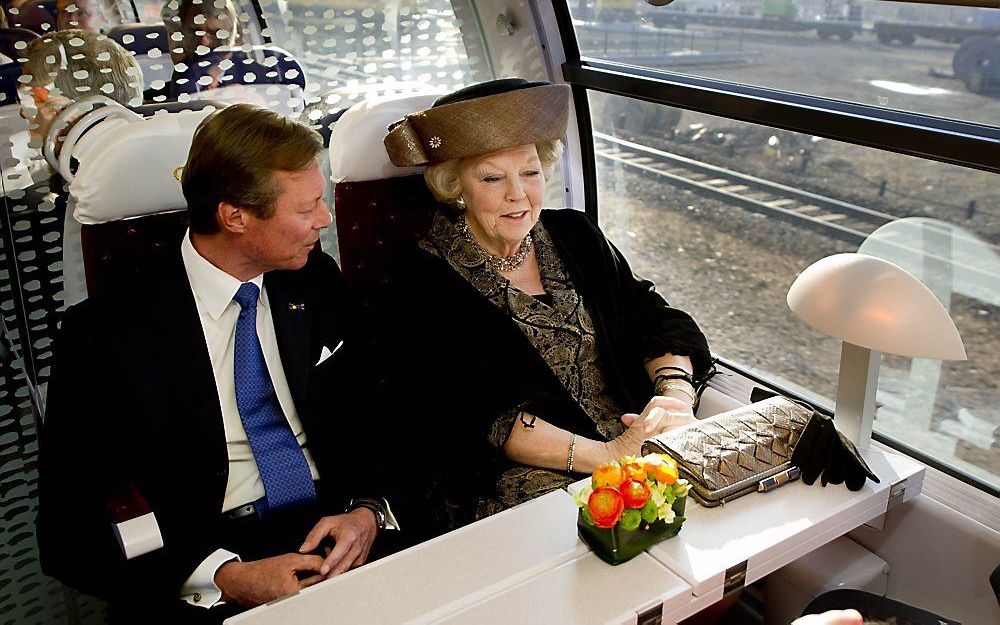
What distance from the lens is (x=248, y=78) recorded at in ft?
8.18

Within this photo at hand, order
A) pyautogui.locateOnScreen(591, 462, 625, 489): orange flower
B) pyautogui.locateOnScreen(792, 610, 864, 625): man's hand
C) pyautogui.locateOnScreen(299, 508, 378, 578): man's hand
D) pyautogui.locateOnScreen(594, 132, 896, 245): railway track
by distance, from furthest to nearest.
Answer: pyautogui.locateOnScreen(594, 132, 896, 245): railway track < pyautogui.locateOnScreen(299, 508, 378, 578): man's hand < pyautogui.locateOnScreen(591, 462, 625, 489): orange flower < pyautogui.locateOnScreen(792, 610, 864, 625): man's hand

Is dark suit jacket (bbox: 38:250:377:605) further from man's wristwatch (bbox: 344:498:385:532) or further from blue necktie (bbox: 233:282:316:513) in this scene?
man's wristwatch (bbox: 344:498:385:532)

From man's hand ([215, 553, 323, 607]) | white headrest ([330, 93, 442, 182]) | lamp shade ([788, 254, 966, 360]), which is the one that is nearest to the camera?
lamp shade ([788, 254, 966, 360])

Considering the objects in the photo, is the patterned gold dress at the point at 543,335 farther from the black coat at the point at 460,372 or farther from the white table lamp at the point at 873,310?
the white table lamp at the point at 873,310

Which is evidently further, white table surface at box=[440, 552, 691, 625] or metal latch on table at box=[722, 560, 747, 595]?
metal latch on table at box=[722, 560, 747, 595]

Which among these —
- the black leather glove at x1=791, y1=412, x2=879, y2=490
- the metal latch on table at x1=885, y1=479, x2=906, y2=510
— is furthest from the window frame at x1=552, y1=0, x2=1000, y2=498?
the black leather glove at x1=791, y1=412, x2=879, y2=490

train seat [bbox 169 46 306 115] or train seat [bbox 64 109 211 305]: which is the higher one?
train seat [bbox 169 46 306 115]

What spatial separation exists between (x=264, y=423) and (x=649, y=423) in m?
0.97

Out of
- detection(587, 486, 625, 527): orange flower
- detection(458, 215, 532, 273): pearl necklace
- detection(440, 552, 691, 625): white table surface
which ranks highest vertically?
detection(458, 215, 532, 273): pearl necklace

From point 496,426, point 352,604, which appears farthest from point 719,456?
point 352,604

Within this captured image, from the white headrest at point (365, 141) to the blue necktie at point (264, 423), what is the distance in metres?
0.63

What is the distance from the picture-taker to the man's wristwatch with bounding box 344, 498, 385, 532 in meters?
2.00

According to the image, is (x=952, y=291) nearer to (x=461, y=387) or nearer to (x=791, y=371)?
(x=791, y=371)

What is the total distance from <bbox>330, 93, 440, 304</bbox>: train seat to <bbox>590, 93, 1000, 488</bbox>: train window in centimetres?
105
